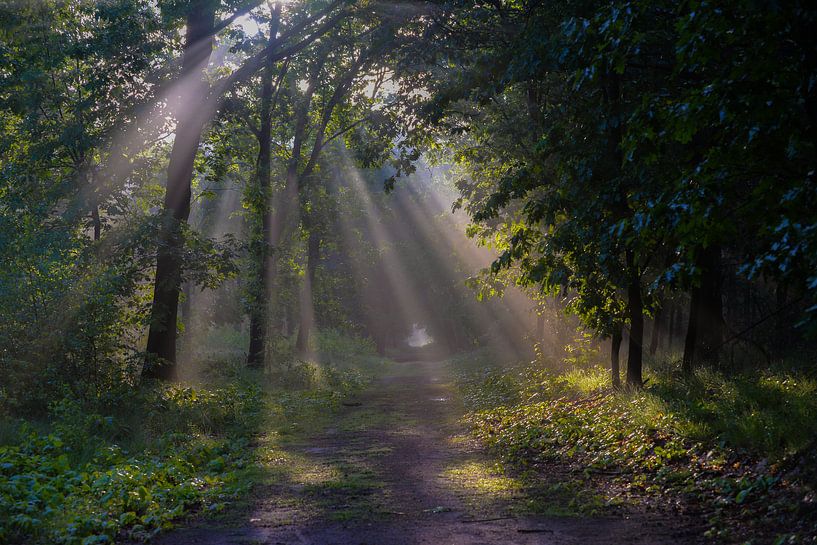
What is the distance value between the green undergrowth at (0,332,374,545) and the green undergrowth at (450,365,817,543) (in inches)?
159

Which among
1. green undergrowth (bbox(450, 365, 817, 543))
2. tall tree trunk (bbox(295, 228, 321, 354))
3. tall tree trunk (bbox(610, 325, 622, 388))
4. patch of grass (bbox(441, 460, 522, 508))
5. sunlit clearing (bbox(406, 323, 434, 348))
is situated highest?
tall tree trunk (bbox(295, 228, 321, 354))

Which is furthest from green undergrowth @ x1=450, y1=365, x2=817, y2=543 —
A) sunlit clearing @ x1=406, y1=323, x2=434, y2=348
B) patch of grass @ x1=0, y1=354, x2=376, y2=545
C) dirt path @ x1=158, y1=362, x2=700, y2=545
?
sunlit clearing @ x1=406, y1=323, x2=434, y2=348

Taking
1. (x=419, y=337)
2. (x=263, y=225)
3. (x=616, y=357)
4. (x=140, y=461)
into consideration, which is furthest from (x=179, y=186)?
(x=419, y=337)

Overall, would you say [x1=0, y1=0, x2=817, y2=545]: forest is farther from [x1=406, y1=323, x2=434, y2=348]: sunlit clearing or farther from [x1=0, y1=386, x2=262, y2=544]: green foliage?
[x1=406, y1=323, x2=434, y2=348]: sunlit clearing

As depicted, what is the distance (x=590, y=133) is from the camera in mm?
11930

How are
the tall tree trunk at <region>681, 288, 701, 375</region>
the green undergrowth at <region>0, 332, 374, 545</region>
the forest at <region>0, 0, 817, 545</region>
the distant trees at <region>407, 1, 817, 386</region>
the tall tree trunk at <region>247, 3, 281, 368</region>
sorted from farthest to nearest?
the tall tree trunk at <region>247, 3, 281, 368</region> < the tall tree trunk at <region>681, 288, 701, 375</region> < the green undergrowth at <region>0, 332, 374, 545</region> < the forest at <region>0, 0, 817, 545</region> < the distant trees at <region>407, 1, 817, 386</region>

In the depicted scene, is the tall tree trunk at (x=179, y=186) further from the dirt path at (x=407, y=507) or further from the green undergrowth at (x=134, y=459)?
the dirt path at (x=407, y=507)

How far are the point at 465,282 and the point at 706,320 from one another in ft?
18.9

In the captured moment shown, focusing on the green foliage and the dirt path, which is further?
the green foliage

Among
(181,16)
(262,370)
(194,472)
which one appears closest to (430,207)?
(262,370)

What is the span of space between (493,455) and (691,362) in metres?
4.41

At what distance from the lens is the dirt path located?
238 inches

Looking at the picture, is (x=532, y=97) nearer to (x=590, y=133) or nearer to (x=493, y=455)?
(x=590, y=133)

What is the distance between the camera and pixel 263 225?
2564cm
